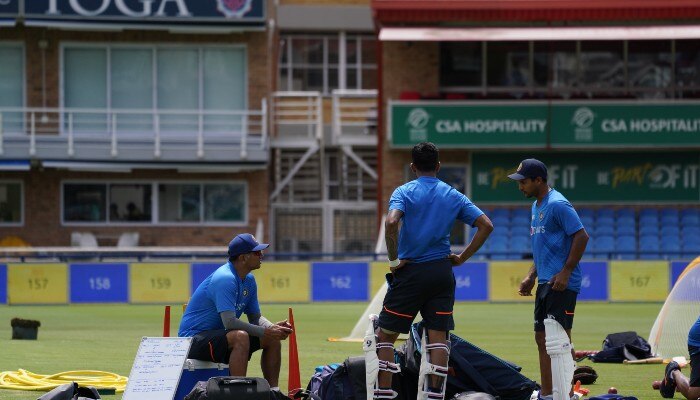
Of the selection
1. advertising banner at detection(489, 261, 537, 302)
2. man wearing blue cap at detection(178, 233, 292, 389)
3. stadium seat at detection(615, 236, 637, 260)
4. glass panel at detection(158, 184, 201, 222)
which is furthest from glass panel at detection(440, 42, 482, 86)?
man wearing blue cap at detection(178, 233, 292, 389)

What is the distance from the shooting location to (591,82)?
125 feet

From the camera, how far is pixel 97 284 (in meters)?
30.3

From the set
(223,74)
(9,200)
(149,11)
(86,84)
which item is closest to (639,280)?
(223,74)

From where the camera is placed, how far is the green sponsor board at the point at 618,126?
3653 centimetres

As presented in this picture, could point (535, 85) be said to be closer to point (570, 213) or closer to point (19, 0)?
point (19, 0)

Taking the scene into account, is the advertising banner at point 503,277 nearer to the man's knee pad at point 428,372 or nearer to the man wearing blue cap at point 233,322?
the man wearing blue cap at point 233,322

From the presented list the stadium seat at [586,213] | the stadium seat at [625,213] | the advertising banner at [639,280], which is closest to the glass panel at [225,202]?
the stadium seat at [586,213]

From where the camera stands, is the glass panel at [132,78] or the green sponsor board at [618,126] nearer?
the green sponsor board at [618,126]

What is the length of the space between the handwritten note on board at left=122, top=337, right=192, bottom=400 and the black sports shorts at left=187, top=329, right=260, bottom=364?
54 cm

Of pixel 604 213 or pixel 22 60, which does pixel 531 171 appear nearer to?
pixel 604 213

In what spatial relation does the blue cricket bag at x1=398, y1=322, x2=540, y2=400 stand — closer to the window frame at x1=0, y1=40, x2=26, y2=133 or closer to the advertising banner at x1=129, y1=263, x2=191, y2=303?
the advertising banner at x1=129, y1=263, x2=191, y2=303

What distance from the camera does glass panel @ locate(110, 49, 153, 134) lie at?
39750 mm

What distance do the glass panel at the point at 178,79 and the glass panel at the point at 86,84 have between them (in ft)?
5.12

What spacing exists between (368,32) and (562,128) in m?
9.64
